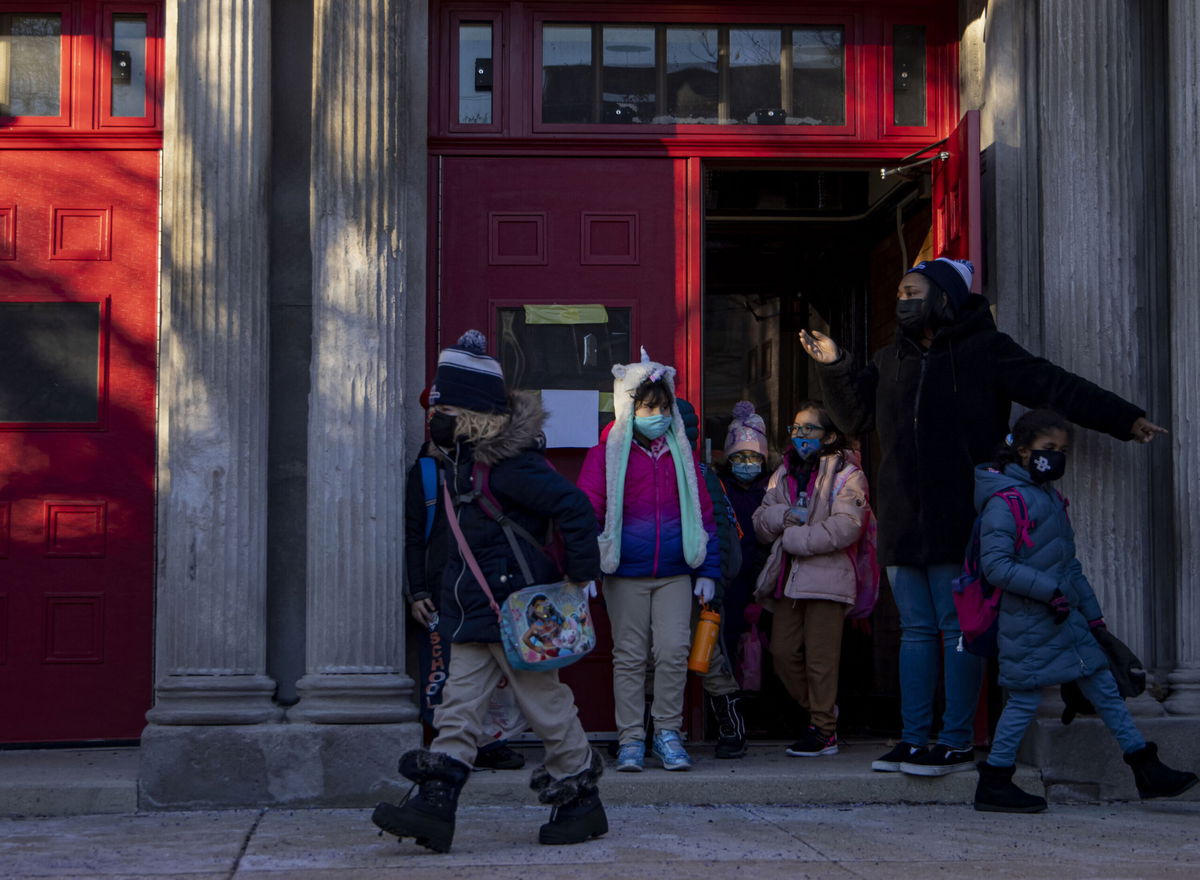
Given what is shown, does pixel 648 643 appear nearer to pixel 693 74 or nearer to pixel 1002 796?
pixel 1002 796

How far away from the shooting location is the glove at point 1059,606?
7062 mm

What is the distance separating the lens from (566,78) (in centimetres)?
863

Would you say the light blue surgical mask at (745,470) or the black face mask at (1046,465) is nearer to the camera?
the black face mask at (1046,465)

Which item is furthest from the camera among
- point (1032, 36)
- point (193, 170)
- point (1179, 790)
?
point (1032, 36)

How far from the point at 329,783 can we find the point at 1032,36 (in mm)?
5069

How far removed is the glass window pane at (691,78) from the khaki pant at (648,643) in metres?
2.48

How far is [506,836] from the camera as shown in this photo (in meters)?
6.72

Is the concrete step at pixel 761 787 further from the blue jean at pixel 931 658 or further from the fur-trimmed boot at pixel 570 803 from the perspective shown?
the fur-trimmed boot at pixel 570 803

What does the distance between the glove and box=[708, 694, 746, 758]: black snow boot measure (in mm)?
1795

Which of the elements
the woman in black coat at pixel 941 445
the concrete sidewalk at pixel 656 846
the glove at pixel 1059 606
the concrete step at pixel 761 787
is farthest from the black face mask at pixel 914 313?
the concrete sidewalk at pixel 656 846

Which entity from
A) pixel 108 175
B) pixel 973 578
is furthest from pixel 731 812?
pixel 108 175

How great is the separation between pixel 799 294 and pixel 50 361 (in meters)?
7.49

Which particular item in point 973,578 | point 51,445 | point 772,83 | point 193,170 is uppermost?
point 772,83

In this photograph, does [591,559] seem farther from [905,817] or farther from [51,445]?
[51,445]
